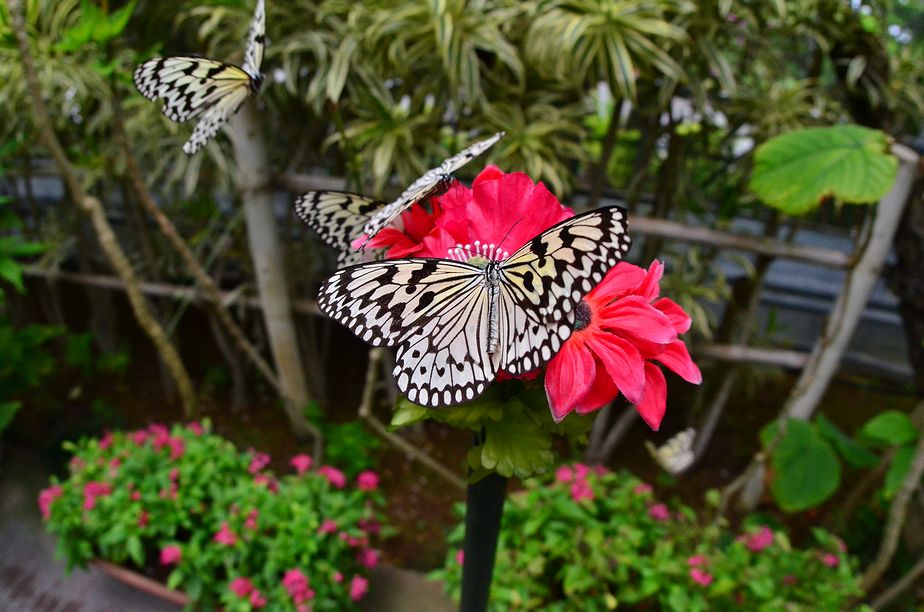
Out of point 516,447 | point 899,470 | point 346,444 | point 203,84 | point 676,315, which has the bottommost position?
point 346,444

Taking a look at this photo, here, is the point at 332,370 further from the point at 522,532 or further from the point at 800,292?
the point at 800,292

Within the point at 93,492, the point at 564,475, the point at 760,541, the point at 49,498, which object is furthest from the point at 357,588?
the point at 760,541

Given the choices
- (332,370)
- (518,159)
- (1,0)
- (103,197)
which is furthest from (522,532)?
(103,197)

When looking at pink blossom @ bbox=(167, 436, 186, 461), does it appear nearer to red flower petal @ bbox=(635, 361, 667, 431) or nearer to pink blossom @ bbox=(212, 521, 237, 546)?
pink blossom @ bbox=(212, 521, 237, 546)

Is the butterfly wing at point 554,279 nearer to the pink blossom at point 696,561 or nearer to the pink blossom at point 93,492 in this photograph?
the pink blossom at point 696,561

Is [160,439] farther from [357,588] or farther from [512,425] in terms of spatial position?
[512,425]

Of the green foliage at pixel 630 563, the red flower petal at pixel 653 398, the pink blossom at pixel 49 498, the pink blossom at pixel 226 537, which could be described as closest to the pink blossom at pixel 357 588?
the green foliage at pixel 630 563

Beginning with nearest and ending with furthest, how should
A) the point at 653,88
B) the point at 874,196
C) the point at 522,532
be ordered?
the point at 874,196, the point at 522,532, the point at 653,88
